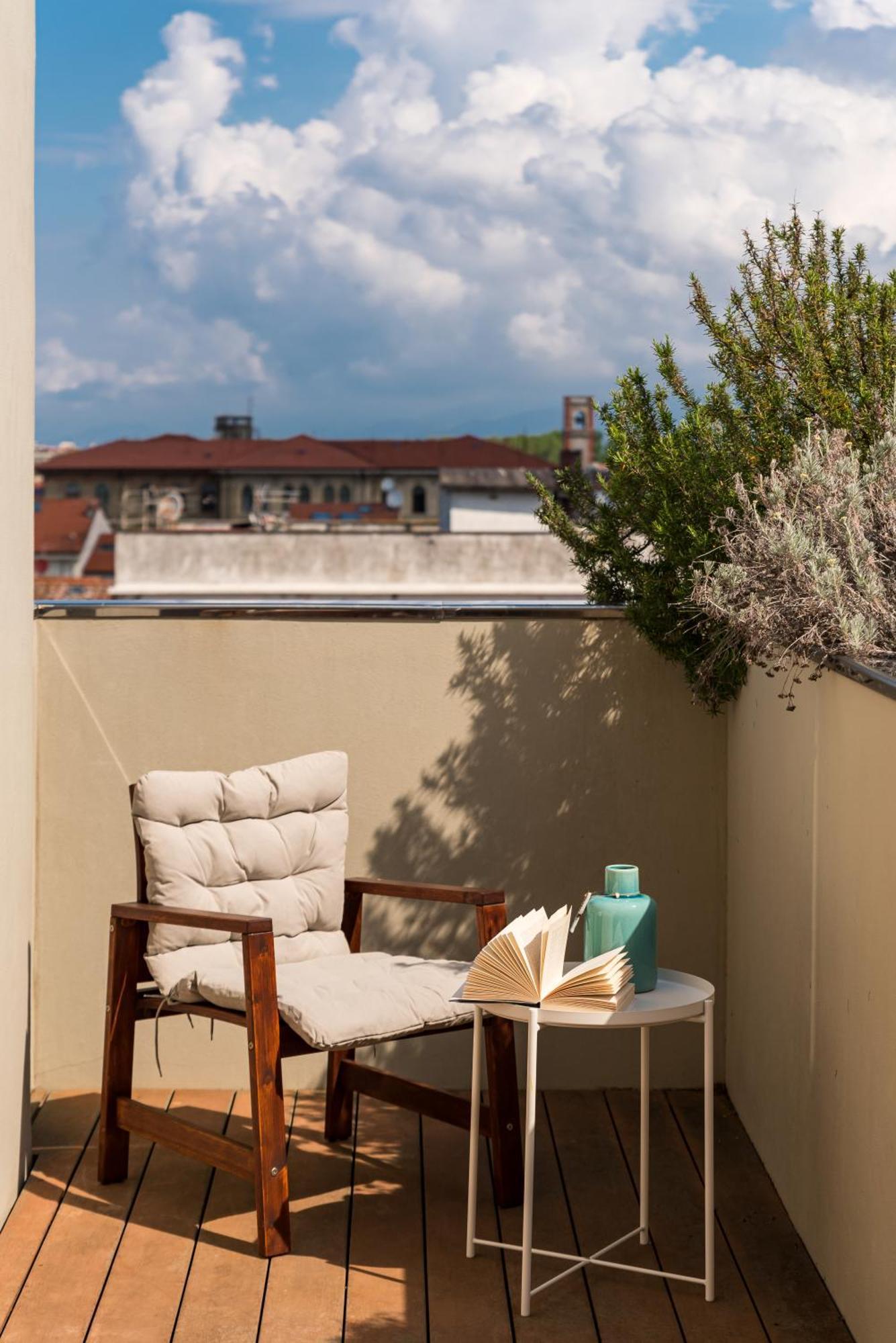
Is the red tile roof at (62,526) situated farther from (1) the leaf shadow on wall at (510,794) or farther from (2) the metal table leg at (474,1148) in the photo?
(2) the metal table leg at (474,1148)

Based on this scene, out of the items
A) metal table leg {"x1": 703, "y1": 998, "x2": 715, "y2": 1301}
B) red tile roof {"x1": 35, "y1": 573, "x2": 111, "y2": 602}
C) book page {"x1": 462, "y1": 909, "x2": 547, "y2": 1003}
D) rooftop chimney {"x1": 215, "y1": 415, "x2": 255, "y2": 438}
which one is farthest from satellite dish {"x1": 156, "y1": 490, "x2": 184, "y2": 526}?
rooftop chimney {"x1": 215, "y1": 415, "x2": 255, "y2": 438}

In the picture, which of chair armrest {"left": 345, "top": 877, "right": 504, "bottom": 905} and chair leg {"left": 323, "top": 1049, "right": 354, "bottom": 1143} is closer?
chair armrest {"left": 345, "top": 877, "right": 504, "bottom": 905}

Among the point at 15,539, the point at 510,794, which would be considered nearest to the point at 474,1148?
the point at 510,794

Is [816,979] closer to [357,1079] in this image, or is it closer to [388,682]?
[357,1079]

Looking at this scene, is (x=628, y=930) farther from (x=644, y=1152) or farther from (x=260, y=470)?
(x=260, y=470)

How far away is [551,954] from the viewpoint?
2.64m

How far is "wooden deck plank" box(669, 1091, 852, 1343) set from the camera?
260cm

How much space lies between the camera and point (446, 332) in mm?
193500

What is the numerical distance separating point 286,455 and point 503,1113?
60.4 meters

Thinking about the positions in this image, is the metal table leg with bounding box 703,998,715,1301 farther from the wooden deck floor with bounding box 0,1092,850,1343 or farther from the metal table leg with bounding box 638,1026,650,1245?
the metal table leg with bounding box 638,1026,650,1245

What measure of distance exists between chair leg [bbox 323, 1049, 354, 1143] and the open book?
868mm

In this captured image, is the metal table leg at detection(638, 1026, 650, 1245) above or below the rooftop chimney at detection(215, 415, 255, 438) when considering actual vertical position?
below

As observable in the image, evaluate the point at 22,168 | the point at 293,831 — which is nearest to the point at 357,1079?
the point at 293,831

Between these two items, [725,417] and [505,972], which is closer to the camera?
[505,972]
